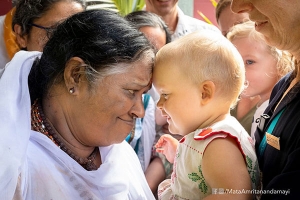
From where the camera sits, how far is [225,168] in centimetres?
171

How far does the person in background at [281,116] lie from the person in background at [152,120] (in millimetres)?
1401

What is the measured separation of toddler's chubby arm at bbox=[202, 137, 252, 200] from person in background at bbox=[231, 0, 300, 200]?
3.5 inches

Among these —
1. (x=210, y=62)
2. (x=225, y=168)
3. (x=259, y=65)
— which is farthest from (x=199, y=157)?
(x=259, y=65)

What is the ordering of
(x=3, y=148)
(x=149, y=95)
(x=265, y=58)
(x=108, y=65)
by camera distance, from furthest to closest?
(x=149, y=95) < (x=265, y=58) < (x=108, y=65) < (x=3, y=148)

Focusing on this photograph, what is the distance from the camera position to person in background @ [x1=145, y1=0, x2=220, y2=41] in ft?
13.6

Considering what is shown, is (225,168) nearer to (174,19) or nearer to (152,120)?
(152,120)

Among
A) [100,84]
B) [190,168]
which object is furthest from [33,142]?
[190,168]

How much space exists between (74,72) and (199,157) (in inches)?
24.1

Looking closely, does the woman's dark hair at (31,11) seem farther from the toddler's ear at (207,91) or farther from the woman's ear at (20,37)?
the toddler's ear at (207,91)

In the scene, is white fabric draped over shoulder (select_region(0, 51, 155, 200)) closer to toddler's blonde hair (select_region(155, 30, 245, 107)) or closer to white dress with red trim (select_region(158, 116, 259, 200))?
white dress with red trim (select_region(158, 116, 259, 200))

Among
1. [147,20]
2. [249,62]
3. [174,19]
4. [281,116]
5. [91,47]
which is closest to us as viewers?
[281,116]

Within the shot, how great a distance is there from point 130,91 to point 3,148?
1.85 feet

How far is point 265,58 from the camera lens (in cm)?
297

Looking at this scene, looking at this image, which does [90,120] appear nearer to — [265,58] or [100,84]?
[100,84]
